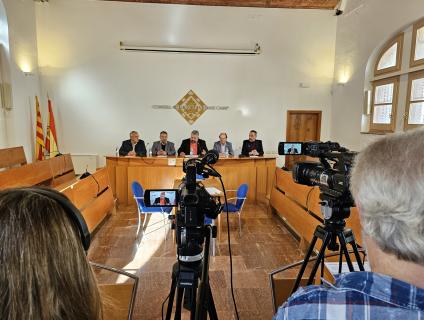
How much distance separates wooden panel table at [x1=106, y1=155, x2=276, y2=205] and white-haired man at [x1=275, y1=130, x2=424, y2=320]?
4.52 metres

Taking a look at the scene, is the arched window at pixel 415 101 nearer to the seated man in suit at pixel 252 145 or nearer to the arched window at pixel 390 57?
the arched window at pixel 390 57

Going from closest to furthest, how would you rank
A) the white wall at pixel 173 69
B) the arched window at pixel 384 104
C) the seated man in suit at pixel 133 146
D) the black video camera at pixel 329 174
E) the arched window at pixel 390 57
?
1. the black video camera at pixel 329 174
2. the arched window at pixel 390 57
3. the arched window at pixel 384 104
4. the seated man in suit at pixel 133 146
5. the white wall at pixel 173 69

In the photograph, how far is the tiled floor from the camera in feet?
7.86

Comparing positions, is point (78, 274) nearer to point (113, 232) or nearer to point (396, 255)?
point (396, 255)

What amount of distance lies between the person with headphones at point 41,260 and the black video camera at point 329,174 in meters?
0.96

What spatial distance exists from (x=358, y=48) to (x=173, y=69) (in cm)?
416

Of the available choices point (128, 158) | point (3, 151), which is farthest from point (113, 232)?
point (3, 151)

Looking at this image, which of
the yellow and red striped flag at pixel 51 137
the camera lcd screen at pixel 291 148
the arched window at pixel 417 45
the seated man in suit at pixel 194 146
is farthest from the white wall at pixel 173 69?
the camera lcd screen at pixel 291 148

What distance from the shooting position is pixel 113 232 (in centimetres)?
396

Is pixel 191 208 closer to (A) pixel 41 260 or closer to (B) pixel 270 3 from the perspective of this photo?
(A) pixel 41 260

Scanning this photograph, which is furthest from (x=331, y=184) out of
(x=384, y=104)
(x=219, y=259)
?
(x=384, y=104)

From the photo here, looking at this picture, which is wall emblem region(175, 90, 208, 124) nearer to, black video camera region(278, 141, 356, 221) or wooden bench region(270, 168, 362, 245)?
wooden bench region(270, 168, 362, 245)

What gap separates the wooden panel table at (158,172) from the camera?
5.11 metres

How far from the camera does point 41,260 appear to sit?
0.47m
